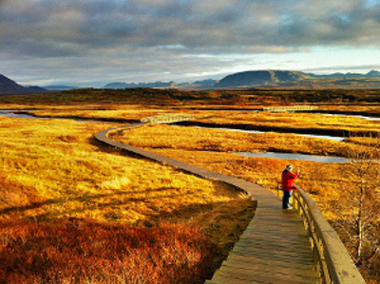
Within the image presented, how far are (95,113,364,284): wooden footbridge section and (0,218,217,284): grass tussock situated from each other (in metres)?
1.02

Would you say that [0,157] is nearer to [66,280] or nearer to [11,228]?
[11,228]

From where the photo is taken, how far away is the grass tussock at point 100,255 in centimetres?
583

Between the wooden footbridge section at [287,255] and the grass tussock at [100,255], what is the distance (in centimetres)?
102

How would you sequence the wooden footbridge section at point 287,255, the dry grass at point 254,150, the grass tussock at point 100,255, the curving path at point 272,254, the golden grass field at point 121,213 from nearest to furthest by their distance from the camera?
the wooden footbridge section at point 287,255 < the curving path at point 272,254 < the grass tussock at point 100,255 < the golden grass field at point 121,213 < the dry grass at point 254,150

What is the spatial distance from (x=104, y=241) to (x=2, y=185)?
339 inches

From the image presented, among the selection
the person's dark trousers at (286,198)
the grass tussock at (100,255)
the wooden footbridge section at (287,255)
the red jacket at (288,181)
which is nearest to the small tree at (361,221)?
the person's dark trousers at (286,198)

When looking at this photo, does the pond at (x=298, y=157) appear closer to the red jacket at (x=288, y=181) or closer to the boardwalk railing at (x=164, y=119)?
the red jacket at (x=288, y=181)

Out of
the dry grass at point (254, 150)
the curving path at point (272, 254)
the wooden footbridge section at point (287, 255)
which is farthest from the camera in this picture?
the dry grass at point (254, 150)

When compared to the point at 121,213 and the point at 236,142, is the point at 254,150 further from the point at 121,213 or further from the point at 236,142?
the point at 121,213

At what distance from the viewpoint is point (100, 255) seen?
687 centimetres

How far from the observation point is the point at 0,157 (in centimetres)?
1770

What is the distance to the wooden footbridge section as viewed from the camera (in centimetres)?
432

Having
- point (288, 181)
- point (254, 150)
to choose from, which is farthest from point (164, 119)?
point (288, 181)

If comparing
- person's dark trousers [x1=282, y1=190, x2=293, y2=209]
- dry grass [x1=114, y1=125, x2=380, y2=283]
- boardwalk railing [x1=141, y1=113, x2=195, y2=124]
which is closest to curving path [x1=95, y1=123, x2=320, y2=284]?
person's dark trousers [x1=282, y1=190, x2=293, y2=209]
